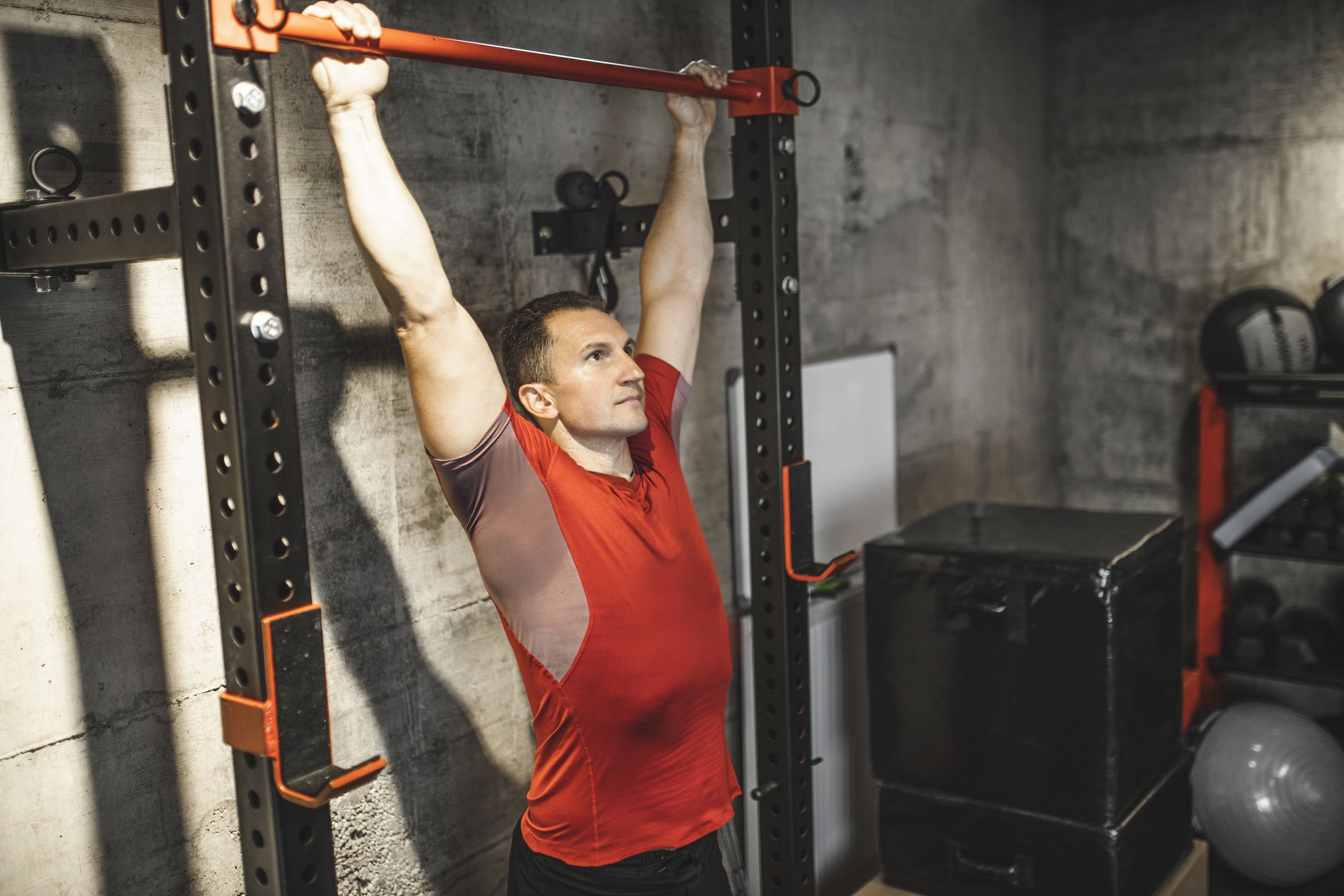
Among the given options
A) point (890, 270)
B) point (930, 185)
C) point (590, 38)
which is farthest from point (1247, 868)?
point (590, 38)

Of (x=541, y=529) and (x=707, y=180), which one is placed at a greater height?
(x=707, y=180)

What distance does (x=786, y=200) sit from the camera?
2074mm

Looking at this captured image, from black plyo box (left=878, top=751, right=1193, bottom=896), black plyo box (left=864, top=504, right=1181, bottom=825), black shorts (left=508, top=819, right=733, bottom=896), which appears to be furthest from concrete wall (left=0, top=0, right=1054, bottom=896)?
black plyo box (left=878, top=751, right=1193, bottom=896)

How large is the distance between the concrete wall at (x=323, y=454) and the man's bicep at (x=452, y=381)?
0.52m

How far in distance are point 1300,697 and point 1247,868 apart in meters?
1.27

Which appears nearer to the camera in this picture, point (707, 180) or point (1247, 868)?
point (707, 180)

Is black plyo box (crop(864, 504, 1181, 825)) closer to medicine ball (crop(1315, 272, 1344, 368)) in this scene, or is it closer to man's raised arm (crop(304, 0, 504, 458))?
man's raised arm (crop(304, 0, 504, 458))

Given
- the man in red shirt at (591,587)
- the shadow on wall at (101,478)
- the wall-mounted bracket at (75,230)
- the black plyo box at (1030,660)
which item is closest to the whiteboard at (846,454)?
the black plyo box at (1030,660)

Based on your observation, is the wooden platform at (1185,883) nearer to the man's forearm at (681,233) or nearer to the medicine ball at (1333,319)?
the man's forearm at (681,233)

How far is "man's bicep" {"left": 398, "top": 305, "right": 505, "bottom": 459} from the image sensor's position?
151 cm

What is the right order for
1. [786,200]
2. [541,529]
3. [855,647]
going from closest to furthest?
[541,529] < [786,200] < [855,647]

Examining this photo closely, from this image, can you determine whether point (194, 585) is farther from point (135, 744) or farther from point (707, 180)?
point (707, 180)

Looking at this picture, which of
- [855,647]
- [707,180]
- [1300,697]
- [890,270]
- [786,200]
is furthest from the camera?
[1300,697]

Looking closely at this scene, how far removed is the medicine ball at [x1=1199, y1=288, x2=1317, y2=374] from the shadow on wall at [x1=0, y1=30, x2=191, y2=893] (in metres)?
3.38
